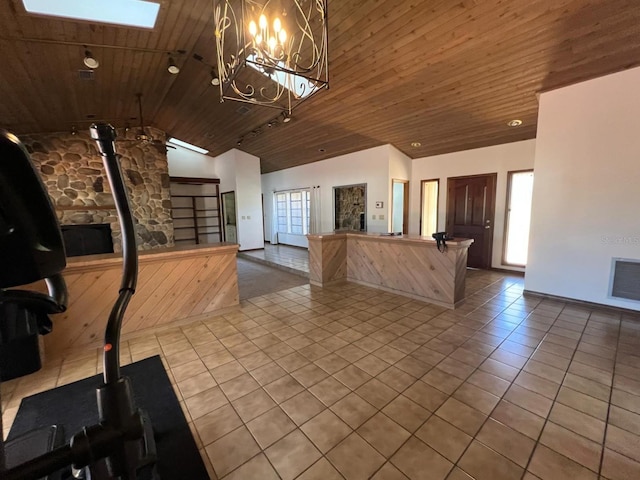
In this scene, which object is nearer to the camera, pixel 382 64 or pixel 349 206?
pixel 382 64

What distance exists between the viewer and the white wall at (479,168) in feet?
16.9

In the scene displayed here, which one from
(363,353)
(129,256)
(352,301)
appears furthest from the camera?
(352,301)

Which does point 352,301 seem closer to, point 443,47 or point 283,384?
point 283,384

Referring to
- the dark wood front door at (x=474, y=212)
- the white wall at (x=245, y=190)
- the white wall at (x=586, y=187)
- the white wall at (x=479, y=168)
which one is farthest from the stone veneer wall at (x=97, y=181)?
the white wall at (x=586, y=187)

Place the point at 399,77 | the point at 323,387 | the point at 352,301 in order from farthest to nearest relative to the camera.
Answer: the point at 352,301
the point at 399,77
the point at 323,387

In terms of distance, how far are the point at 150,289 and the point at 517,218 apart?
6.27 m

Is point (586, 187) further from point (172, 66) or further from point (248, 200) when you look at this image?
point (248, 200)

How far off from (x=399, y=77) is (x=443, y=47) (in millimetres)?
713

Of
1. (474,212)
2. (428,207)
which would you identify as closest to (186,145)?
(428,207)

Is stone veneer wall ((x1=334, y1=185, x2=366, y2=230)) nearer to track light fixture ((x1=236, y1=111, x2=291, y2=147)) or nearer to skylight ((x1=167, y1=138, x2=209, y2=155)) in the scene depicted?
track light fixture ((x1=236, y1=111, x2=291, y2=147))

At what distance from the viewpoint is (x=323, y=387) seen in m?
2.21

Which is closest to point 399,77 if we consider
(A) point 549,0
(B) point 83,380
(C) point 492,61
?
(C) point 492,61

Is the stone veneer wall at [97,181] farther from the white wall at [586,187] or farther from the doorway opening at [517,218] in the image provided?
the doorway opening at [517,218]

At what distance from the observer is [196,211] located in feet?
30.1
